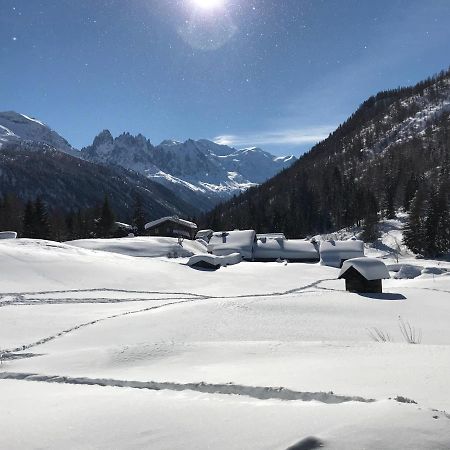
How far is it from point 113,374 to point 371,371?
15.1ft

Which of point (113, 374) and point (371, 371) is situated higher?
point (371, 371)

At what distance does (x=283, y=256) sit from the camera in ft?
208

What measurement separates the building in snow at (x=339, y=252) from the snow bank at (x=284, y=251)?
344 centimetres

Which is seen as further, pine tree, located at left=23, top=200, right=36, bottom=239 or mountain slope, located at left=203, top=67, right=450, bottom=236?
mountain slope, located at left=203, top=67, right=450, bottom=236

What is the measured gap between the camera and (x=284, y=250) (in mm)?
63719

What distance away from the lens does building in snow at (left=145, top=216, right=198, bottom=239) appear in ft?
261

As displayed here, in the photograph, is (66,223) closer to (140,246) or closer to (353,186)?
(140,246)

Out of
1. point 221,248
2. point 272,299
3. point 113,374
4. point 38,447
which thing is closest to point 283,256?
point 221,248

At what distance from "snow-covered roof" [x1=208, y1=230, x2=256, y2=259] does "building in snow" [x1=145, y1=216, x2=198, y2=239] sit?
52.9 feet

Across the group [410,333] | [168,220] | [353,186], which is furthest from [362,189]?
[410,333]

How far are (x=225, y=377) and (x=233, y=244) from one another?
184 feet

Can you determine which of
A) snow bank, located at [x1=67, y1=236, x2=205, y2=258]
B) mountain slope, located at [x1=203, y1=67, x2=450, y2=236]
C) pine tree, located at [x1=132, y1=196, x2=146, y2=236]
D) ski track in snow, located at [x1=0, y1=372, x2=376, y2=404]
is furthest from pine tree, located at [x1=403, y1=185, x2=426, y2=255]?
ski track in snow, located at [x1=0, y1=372, x2=376, y2=404]

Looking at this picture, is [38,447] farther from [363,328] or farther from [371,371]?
[363,328]

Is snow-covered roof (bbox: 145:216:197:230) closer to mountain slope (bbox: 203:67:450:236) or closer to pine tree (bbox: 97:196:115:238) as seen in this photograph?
pine tree (bbox: 97:196:115:238)
